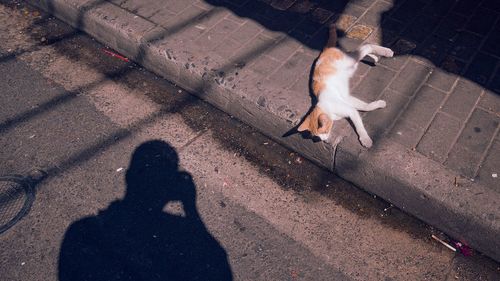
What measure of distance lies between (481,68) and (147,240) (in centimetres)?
394

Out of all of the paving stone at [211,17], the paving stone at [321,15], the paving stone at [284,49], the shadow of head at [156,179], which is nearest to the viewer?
the shadow of head at [156,179]

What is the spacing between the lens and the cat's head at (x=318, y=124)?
3630mm

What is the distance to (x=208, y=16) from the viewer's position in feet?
17.6

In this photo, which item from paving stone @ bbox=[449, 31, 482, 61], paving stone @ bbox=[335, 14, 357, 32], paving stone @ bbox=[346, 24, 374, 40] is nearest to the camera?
paving stone @ bbox=[449, 31, 482, 61]

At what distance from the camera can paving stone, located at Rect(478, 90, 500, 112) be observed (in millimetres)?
4070

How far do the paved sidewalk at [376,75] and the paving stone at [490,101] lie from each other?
0.4 inches

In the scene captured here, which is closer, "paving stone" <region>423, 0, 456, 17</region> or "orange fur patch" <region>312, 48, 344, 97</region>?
"orange fur patch" <region>312, 48, 344, 97</region>

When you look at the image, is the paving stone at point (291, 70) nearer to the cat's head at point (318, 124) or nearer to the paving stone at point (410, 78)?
the cat's head at point (318, 124)

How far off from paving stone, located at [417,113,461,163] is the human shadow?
2115 millimetres

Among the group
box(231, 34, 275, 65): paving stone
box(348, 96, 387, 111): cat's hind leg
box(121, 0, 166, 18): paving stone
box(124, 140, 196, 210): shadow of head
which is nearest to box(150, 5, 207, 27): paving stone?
box(121, 0, 166, 18): paving stone

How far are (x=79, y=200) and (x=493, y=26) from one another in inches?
199

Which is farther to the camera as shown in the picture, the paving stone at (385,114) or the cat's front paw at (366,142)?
the paving stone at (385,114)

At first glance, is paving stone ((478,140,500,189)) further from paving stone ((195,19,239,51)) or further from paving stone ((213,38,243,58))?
paving stone ((195,19,239,51))

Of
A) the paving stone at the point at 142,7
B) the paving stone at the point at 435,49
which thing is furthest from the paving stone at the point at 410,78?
the paving stone at the point at 142,7
